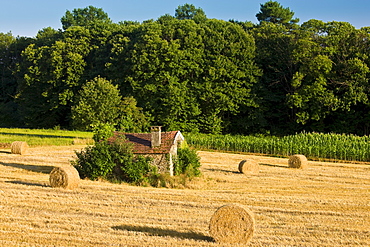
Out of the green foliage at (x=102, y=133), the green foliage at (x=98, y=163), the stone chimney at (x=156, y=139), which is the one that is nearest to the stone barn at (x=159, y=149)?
the stone chimney at (x=156, y=139)

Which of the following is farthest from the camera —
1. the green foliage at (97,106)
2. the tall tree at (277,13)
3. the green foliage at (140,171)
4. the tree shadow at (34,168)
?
the tall tree at (277,13)

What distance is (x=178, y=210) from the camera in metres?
16.8

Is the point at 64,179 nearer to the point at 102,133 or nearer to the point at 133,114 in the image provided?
the point at 102,133

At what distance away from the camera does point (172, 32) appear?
5647 centimetres

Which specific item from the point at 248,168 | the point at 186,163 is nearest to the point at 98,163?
the point at 186,163

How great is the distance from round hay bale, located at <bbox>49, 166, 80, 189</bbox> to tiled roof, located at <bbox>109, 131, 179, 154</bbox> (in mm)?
4499

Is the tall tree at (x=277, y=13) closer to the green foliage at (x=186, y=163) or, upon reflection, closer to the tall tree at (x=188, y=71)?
the tall tree at (x=188, y=71)

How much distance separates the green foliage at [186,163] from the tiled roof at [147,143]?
2.80ft

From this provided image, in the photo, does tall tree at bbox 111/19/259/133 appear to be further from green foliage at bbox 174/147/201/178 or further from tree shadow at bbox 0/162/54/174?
green foliage at bbox 174/147/201/178

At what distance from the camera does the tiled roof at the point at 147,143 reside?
957 inches

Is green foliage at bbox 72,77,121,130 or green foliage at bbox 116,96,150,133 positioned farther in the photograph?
green foliage at bbox 116,96,150,133

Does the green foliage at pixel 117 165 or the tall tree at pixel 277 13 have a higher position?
the tall tree at pixel 277 13

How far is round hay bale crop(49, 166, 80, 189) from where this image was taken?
20.0 m

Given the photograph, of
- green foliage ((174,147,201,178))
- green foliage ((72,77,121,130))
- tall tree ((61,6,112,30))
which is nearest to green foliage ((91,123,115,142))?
green foliage ((174,147,201,178))
